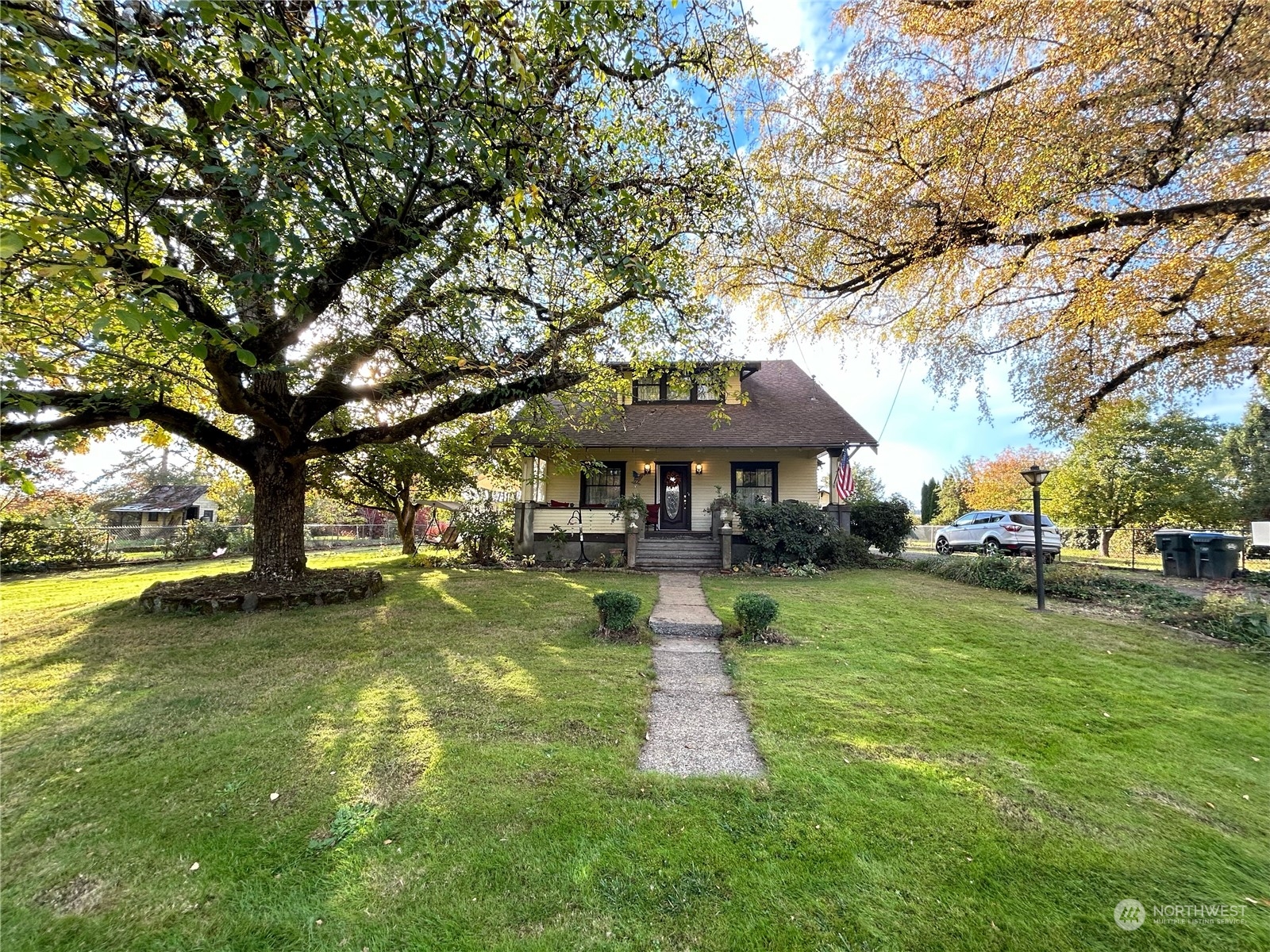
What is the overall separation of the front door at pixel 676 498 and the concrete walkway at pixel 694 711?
827 centimetres

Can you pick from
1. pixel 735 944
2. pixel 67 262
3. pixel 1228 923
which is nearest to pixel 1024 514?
pixel 1228 923

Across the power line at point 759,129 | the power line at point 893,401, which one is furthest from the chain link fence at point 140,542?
the power line at point 893,401

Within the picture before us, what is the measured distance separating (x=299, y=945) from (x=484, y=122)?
4.65 meters

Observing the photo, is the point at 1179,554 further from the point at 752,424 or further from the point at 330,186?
the point at 330,186

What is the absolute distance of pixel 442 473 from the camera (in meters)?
14.3

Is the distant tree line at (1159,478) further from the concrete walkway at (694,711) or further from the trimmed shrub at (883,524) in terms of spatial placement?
the concrete walkway at (694,711)

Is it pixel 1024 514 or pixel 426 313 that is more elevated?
pixel 426 313

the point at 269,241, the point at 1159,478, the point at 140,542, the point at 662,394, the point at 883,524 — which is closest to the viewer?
the point at 269,241

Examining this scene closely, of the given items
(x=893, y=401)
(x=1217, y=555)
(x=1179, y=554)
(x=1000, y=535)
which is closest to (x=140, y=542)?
(x=893, y=401)

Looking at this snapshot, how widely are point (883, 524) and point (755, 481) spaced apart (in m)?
4.21

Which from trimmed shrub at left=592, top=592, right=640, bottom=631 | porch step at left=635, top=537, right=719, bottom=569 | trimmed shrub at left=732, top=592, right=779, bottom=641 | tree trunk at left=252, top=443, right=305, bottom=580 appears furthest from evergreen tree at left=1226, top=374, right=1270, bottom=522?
tree trunk at left=252, top=443, right=305, bottom=580

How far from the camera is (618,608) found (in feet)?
20.6

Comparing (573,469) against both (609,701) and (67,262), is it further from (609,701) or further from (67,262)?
(67,262)

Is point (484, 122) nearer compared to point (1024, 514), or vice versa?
point (484, 122)
